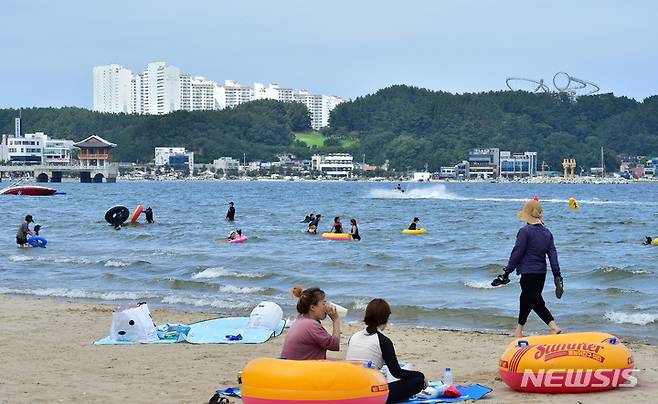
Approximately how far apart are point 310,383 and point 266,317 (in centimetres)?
597

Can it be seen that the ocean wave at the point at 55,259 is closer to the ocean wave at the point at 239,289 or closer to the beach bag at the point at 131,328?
the ocean wave at the point at 239,289

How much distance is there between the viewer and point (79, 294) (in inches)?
800

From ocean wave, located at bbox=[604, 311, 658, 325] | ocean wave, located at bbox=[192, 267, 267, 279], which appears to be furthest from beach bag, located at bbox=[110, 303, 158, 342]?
ocean wave, located at bbox=[192, 267, 267, 279]

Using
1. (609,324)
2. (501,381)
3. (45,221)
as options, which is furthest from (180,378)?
(45,221)

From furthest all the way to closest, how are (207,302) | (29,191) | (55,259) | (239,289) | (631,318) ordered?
(29,191)
(55,259)
(239,289)
(207,302)
(631,318)

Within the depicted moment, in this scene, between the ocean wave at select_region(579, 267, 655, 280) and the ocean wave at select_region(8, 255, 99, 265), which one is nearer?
the ocean wave at select_region(579, 267, 655, 280)

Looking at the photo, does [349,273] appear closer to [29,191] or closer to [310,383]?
[310,383]

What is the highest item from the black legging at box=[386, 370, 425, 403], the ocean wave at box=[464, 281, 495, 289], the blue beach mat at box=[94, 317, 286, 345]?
the black legging at box=[386, 370, 425, 403]

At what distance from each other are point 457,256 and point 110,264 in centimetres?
1007

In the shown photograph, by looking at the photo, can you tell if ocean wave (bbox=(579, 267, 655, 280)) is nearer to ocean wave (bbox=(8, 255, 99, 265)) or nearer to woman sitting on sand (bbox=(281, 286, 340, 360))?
ocean wave (bbox=(8, 255, 99, 265))

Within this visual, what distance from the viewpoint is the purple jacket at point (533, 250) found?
11797 millimetres

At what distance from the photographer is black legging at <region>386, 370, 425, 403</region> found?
948cm

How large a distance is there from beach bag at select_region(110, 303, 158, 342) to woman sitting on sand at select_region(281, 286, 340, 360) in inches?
173

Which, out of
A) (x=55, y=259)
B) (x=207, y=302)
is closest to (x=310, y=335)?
(x=207, y=302)
